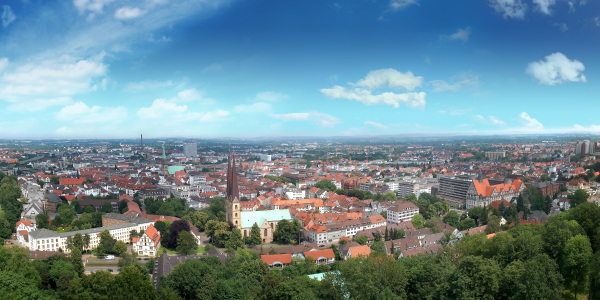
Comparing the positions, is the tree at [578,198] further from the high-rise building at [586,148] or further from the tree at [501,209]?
the high-rise building at [586,148]

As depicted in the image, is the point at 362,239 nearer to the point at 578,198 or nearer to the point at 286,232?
the point at 286,232

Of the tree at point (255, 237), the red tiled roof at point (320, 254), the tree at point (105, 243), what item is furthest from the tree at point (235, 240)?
the tree at point (105, 243)

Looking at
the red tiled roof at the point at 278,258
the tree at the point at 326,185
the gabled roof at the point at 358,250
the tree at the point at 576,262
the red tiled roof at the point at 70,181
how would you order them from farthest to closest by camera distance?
the tree at the point at 326,185 < the red tiled roof at the point at 70,181 < the gabled roof at the point at 358,250 < the red tiled roof at the point at 278,258 < the tree at the point at 576,262

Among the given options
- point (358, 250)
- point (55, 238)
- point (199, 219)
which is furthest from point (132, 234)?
point (358, 250)

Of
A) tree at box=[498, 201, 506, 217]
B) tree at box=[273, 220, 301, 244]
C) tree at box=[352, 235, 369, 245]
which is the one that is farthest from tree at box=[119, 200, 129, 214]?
tree at box=[498, 201, 506, 217]

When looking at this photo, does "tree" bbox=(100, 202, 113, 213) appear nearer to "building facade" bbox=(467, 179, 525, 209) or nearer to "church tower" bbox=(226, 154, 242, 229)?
"church tower" bbox=(226, 154, 242, 229)

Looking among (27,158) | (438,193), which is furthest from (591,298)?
(27,158)

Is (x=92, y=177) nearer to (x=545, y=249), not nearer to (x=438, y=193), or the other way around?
(x=438, y=193)
